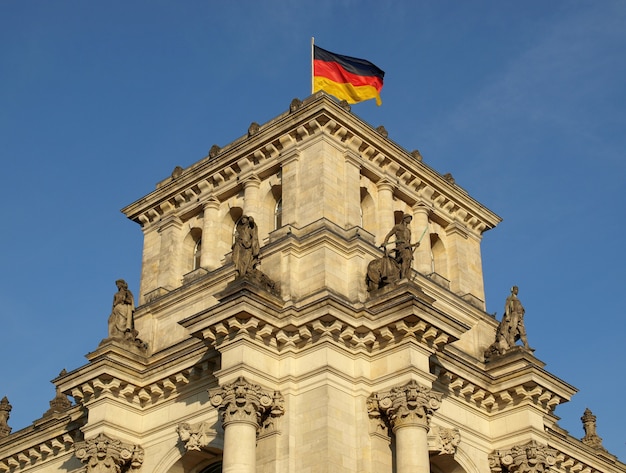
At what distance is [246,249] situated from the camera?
29344mm

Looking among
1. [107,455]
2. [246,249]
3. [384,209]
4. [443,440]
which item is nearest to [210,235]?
[246,249]

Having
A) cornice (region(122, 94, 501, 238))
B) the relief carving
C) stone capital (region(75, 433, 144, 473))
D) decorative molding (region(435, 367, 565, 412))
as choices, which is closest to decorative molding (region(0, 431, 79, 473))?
stone capital (region(75, 433, 144, 473))

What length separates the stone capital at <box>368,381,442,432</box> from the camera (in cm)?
2670

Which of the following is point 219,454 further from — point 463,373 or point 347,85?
point 347,85

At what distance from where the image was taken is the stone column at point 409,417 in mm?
26172

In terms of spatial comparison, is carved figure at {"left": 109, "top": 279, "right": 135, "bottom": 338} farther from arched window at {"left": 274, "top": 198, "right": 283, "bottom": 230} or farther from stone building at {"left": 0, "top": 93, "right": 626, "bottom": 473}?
arched window at {"left": 274, "top": 198, "right": 283, "bottom": 230}

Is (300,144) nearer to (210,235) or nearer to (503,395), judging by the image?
(210,235)

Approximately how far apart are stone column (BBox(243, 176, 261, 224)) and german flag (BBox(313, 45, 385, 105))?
4.22 m

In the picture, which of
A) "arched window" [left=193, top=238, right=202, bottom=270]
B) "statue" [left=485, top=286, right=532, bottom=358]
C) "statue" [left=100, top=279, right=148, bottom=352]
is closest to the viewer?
"statue" [left=100, top=279, right=148, bottom=352]

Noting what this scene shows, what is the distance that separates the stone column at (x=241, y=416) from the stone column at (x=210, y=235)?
26.5 ft

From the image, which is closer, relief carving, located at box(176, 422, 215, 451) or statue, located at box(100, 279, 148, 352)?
relief carving, located at box(176, 422, 215, 451)

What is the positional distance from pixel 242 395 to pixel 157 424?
17.8 ft

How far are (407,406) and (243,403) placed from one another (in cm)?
434

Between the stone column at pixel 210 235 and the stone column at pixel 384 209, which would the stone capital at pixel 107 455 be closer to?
the stone column at pixel 210 235
